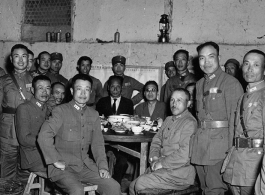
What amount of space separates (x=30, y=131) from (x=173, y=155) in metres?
1.78

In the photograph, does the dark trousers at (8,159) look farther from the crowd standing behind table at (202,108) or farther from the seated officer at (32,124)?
the seated officer at (32,124)

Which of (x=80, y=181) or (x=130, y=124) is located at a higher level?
(x=130, y=124)

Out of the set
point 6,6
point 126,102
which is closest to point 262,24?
point 126,102

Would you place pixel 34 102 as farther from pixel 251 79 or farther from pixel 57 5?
pixel 57 5

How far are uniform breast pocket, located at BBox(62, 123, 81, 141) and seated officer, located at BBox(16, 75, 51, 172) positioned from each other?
547 mm

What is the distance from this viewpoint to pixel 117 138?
3703 mm

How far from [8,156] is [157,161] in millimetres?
2189

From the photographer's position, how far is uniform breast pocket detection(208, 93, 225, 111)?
3.47 metres

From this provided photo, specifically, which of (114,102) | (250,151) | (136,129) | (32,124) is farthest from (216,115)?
(114,102)

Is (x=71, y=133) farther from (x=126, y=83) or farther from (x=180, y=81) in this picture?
(x=126, y=83)

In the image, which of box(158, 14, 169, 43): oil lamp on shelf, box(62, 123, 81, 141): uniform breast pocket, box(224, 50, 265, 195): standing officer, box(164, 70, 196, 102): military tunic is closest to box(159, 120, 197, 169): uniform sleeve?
box(224, 50, 265, 195): standing officer

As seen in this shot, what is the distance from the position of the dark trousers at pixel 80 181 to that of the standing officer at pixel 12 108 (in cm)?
126

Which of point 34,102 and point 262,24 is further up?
point 262,24

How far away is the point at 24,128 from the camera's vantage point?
3.80 metres
